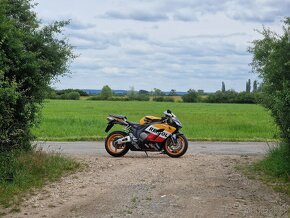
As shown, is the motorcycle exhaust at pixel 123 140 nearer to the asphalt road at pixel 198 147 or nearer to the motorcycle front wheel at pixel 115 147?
the motorcycle front wheel at pixel 115 147

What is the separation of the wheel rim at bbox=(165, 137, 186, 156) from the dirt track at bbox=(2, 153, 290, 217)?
1674mm

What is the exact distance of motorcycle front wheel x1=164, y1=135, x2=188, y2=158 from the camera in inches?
529

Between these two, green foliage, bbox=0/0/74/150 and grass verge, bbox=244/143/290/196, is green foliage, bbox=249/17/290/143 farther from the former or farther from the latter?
green foliage, bbox=0/0/74/150

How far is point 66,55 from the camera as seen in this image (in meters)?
12.0

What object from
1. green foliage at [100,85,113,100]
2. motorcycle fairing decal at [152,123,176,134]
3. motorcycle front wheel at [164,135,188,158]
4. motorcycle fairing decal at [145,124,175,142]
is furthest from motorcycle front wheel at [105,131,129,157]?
green foliage at [100,85,113,100]

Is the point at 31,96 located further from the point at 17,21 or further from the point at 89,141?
the point at 89,141

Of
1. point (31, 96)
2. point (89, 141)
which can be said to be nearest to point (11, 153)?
point (31, 96)

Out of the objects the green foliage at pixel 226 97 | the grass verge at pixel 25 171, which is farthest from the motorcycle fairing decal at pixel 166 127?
the green foliage at pixel 226 97

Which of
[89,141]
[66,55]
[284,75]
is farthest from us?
[89,141]

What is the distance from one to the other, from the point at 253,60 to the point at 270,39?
1487 millimetres

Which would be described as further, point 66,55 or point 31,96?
point 66,55

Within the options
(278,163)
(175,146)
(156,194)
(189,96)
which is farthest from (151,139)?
(189,96)

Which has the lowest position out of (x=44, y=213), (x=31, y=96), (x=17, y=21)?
(x=44, y=213)

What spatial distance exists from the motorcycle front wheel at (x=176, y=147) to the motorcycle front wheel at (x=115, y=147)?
109 centimetres
